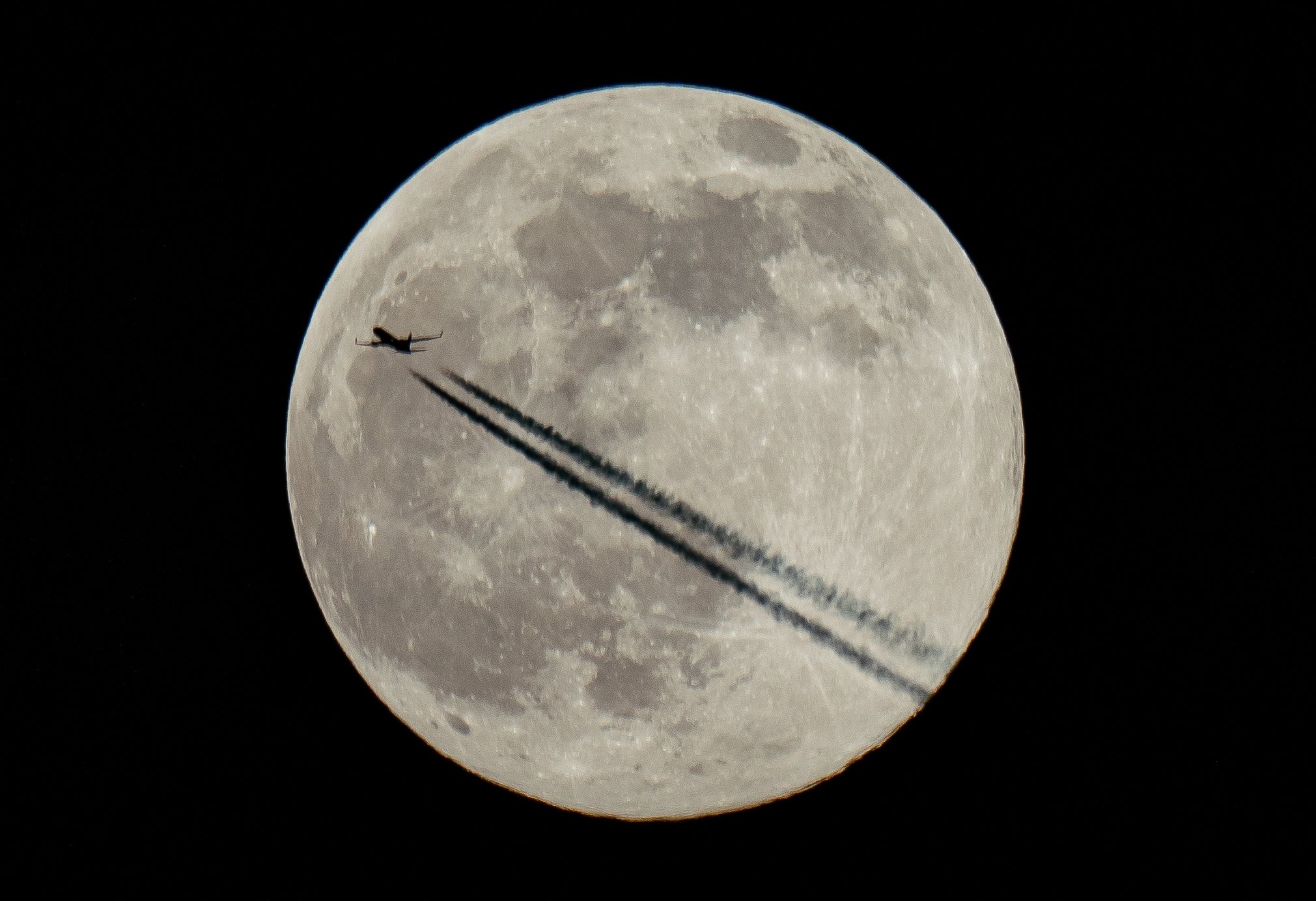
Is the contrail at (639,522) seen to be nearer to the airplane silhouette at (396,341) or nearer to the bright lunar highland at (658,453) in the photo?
the bright lunar highland at (658,453)

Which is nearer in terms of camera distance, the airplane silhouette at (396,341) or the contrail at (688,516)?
the contrail at (688,516)

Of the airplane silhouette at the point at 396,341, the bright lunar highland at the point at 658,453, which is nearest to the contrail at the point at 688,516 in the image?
the bright lunar highland at the point at 658,453

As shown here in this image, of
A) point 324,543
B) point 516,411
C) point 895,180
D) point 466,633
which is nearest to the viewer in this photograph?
point 516,411

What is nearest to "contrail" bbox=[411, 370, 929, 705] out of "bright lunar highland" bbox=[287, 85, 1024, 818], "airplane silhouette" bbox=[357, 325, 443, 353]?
"bright lunar highland" bbox=[287, 85, 1024, 818]

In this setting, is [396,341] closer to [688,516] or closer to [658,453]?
[658,453]

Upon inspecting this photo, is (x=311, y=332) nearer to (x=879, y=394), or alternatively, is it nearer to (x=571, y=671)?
(x=571, y=671)

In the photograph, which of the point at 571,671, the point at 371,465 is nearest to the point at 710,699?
the point at 571,671

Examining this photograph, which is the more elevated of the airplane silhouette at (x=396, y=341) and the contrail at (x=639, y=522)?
the airplane silhouette at (x=396, y=341)
